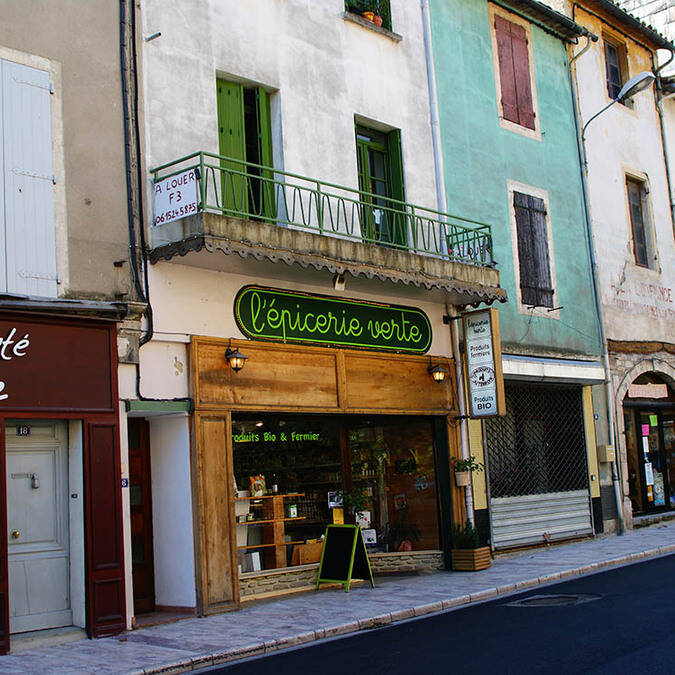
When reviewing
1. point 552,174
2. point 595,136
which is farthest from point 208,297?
point 595,136

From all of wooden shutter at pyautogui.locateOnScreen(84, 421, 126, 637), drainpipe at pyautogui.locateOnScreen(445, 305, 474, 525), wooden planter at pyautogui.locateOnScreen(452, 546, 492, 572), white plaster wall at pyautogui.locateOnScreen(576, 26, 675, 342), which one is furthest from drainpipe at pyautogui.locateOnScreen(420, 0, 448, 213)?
wooden shutter at pyautogui.locateOnScreen(84, 421, 126, 637)

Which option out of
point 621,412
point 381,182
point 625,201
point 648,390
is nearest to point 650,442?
point 648,390

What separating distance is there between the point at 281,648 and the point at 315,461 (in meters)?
4.60

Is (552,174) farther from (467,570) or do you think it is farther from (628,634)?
(628,634)

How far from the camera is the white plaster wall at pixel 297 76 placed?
444 inches

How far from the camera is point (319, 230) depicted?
466 inches

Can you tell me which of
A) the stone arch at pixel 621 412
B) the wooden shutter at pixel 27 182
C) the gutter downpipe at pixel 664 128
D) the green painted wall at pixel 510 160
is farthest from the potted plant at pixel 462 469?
the gutter downpipe at pixel 664 128

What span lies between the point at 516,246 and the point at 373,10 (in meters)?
4.77

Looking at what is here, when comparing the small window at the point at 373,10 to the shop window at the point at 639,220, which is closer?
the small window at the point at 373,10

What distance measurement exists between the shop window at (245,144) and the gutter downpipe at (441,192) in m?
3.52

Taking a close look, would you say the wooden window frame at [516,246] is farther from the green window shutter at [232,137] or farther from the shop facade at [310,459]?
the green window shutter at [232,137]

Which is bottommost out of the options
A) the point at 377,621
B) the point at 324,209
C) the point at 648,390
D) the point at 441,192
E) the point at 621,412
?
the point at 377,621

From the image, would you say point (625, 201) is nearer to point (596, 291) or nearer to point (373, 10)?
point (596, 291)

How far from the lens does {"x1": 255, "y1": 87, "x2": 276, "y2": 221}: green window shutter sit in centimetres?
1236
